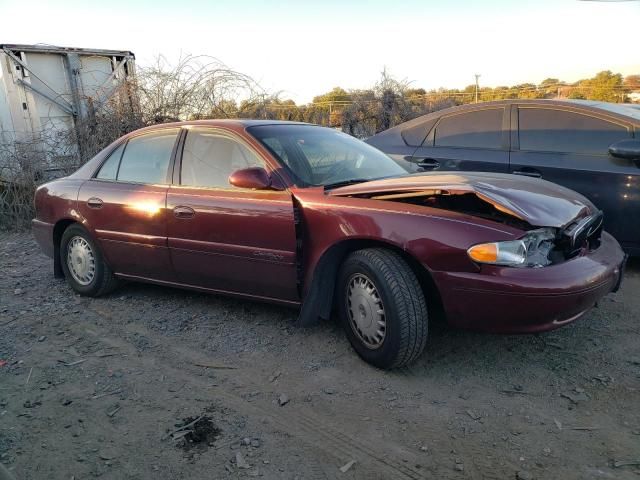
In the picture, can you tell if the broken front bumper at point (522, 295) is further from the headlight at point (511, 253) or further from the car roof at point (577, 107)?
the car roof at point (577, 107)

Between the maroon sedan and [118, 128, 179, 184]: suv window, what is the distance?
14mm

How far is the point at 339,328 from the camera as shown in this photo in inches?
154

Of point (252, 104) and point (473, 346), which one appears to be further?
point (252, 104)

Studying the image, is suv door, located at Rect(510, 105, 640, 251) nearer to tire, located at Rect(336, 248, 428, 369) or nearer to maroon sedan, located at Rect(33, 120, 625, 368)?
maroon sedan, located at Rect(33, 120, 625, 368)

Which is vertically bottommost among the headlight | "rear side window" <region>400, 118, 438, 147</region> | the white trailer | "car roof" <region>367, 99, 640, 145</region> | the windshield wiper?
the headlight

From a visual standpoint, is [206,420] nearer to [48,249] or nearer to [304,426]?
[304,426]

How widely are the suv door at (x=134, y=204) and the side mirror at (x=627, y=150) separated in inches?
145

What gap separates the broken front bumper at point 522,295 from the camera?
275 centimetres

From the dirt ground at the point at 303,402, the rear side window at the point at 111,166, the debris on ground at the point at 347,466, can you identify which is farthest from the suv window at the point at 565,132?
the rear side window at the point at 111,166

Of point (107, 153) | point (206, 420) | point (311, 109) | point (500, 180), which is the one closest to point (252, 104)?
point (311, 109)

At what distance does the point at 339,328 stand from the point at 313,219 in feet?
3.09

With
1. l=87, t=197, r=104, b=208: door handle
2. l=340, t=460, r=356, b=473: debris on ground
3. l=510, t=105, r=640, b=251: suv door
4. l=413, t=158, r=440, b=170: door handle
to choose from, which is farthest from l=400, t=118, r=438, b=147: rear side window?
l=340, t=460, r=356, b=473: debris on ground

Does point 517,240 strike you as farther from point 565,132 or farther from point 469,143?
point 469,143

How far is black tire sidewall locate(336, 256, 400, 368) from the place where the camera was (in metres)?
3.02
